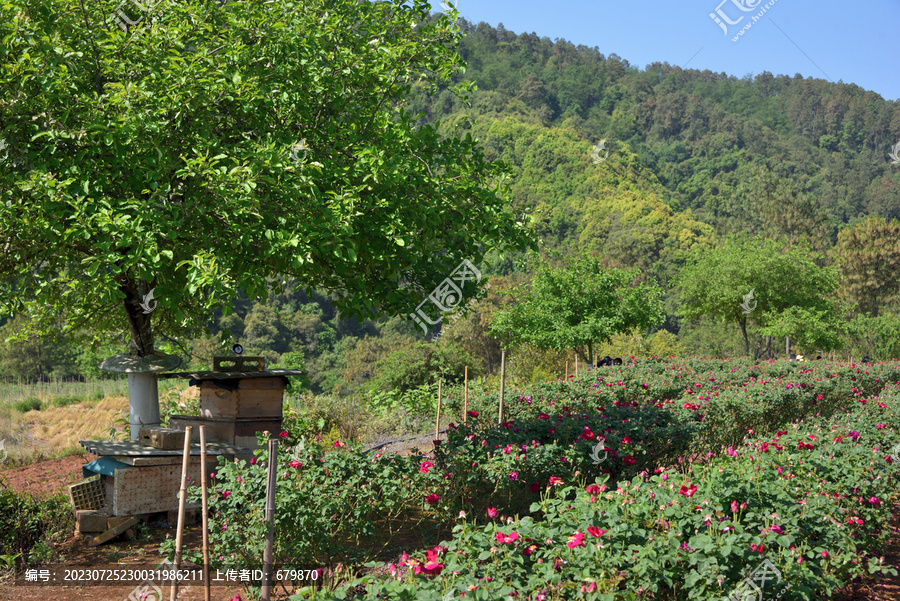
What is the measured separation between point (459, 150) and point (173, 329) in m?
4.56

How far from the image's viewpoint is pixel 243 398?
7.20 m

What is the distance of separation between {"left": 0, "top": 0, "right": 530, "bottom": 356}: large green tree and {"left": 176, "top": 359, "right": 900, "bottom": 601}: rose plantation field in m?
1.57

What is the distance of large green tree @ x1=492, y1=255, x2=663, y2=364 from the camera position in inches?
679

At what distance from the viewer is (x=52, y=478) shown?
8.29m

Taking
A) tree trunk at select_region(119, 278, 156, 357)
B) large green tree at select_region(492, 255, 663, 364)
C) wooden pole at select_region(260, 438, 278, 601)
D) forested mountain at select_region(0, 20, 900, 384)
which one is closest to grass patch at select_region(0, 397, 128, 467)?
tree trunk at select_region(119, 278, 156, 357)

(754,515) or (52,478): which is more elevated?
(754,515)

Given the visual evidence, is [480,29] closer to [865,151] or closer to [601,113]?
[601,113]

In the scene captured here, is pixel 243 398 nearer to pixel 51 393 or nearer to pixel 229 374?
pixel 229 374

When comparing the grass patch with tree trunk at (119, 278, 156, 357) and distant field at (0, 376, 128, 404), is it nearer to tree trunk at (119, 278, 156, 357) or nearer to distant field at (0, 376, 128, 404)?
distant field at (0, 376, 128, 404)

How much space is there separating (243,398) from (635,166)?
264 ft

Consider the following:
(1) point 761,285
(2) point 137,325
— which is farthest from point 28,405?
(1) point 761,285

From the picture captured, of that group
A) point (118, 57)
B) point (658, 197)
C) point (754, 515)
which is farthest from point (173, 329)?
point (658, 197)

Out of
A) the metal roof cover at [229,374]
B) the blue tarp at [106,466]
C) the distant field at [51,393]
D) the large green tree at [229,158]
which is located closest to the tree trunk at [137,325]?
the large green tree at [229,158]

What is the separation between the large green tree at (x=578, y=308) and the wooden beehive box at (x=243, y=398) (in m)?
10.6
